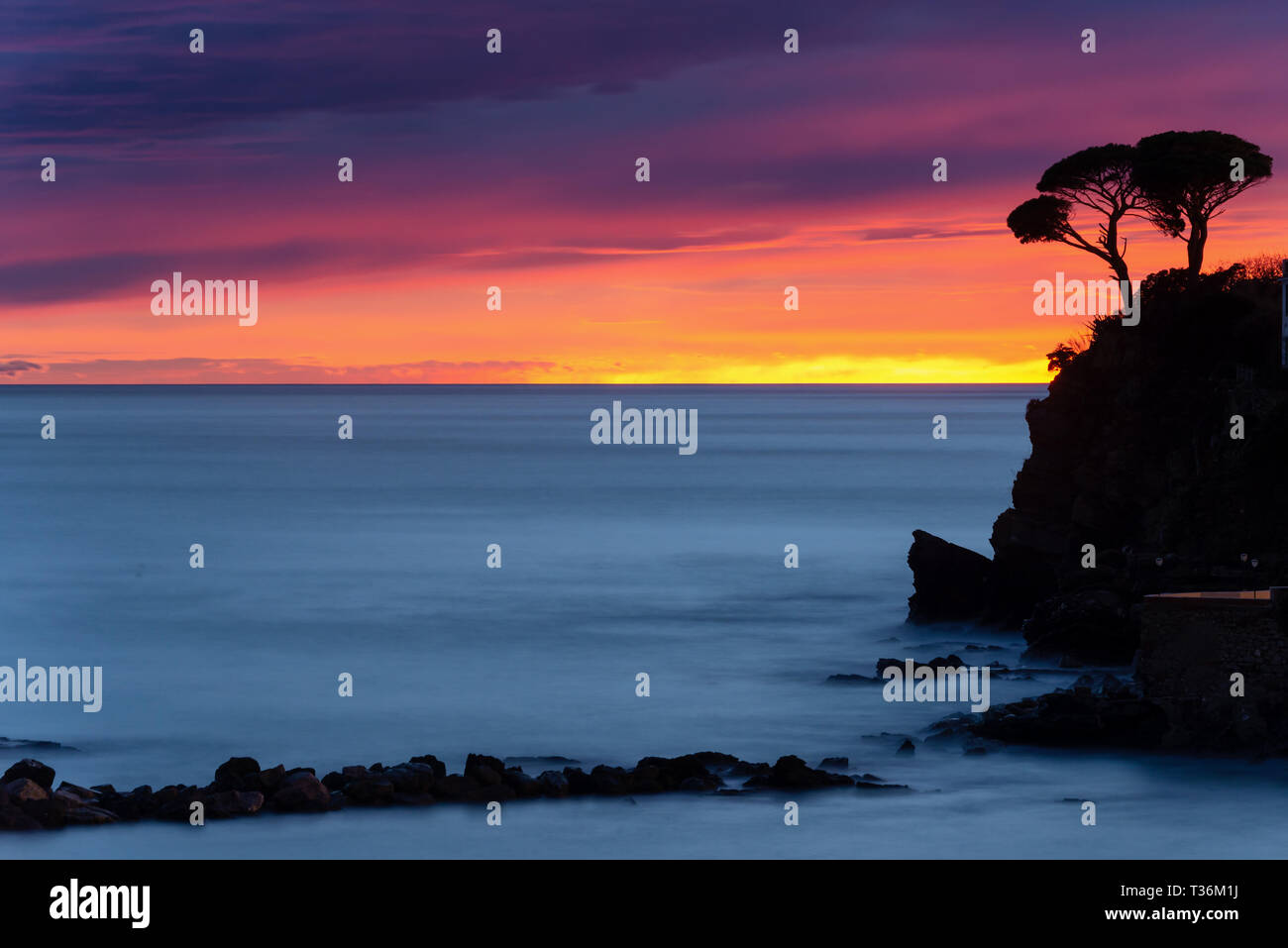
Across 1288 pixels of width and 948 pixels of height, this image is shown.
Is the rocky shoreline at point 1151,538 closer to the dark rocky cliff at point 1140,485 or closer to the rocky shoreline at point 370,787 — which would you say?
the dark rocky cliff at point 1140,485

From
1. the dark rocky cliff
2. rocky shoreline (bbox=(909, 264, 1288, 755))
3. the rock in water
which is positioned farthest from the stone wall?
the rock in water

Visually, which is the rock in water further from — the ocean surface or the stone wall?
the stone wall

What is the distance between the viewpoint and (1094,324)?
44062 millimetres

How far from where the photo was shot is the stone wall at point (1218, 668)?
79.2 ft

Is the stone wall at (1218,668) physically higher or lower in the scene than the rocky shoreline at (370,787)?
higher

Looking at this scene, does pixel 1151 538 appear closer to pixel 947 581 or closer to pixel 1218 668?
pixel 947 581

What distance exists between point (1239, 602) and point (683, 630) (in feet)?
69.8

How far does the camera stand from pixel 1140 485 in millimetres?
38094

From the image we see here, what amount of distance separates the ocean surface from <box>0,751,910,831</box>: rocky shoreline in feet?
1.12

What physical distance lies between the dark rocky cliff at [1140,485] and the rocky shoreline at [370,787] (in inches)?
433

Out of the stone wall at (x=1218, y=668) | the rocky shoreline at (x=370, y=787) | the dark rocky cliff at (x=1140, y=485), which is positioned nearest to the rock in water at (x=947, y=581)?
the dark rocky cliff at (x=1140, y=485)

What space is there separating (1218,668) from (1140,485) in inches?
558

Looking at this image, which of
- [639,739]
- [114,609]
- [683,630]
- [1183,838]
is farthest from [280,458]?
[1183,838]
